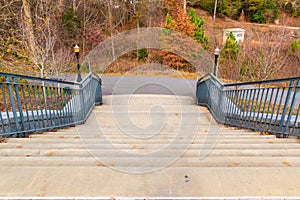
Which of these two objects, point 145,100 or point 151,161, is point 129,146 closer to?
point 151,161

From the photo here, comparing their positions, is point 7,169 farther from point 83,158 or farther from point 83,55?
point 83,55

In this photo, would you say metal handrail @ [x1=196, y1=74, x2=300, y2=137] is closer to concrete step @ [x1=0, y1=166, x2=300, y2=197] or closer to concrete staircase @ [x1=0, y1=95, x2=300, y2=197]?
concrete staircase @ [x1=0, y1=95, x2=300, y2=197]

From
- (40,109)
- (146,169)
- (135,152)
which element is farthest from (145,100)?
(146,169)

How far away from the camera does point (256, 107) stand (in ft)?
14.8

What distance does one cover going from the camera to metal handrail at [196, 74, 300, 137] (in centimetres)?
298

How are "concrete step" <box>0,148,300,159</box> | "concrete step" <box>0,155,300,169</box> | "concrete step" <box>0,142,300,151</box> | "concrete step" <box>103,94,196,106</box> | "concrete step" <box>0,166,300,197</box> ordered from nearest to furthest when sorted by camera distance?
"concrete step" <box>0,166,300,197</box> < "concrete step" <box>0,155,300,169</box> < "concrete step" <box>0,148,300,159</box> < "concrete step" <box>0,142,300,151</box> < "concrete step" <box>103,94,196,106</box>

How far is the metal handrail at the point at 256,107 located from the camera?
298 cm

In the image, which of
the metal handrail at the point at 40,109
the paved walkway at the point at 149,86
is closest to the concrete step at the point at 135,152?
the metal handrail at the point at 40,109

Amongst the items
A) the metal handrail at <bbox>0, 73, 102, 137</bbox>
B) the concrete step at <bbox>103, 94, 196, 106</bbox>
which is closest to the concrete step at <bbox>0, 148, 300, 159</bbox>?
the metal handrail at <bbox>0, 73, 102, 137</bbox>

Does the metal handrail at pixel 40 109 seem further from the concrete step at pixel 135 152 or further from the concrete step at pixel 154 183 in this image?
the concrete step at pixel 154 183

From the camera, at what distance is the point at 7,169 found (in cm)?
164

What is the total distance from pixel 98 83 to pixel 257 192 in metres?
5.95

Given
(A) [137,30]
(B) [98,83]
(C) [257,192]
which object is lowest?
(B) [98,83]

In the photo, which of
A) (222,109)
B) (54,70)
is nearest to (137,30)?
(54,70)
